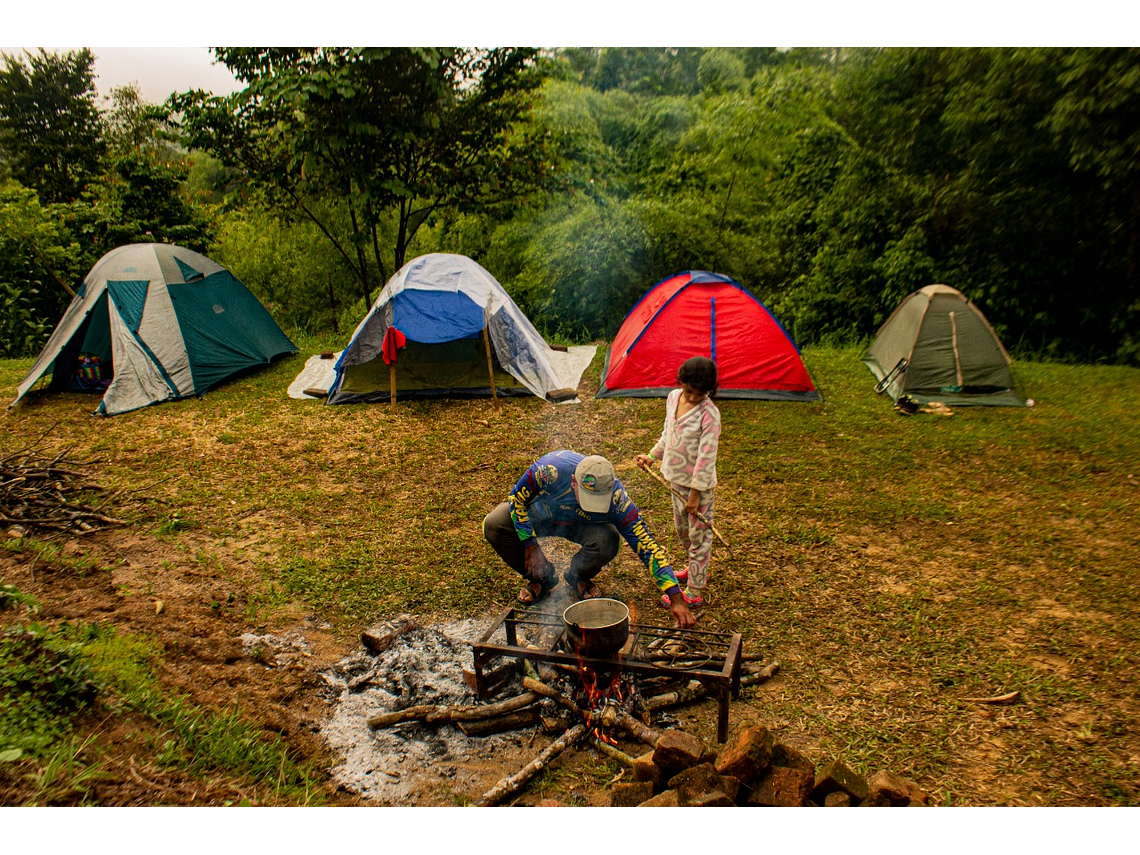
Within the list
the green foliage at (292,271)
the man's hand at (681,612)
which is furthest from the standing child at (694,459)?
the green foliage at (292,271)

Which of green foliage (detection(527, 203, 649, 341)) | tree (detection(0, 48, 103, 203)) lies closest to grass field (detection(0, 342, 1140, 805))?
green foliage (detection(527, 203, 649, 341))

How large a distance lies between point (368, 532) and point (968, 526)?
463cm

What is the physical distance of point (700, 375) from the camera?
3793 mm

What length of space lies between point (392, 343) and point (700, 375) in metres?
5.19

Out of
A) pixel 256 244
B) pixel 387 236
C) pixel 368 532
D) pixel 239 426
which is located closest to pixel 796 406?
pixel 368 532

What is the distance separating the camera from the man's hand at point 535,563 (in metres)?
3.97

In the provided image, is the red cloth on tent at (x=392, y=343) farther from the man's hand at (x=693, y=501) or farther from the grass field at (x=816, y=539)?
the man's hand at (x=693, y=501)

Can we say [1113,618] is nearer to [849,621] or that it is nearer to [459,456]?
[849,621]

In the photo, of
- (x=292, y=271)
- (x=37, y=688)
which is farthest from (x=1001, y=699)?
(x=292, y=271)

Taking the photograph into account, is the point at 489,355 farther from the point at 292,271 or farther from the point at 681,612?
the point at 292,271

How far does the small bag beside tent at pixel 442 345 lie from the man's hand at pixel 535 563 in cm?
444
